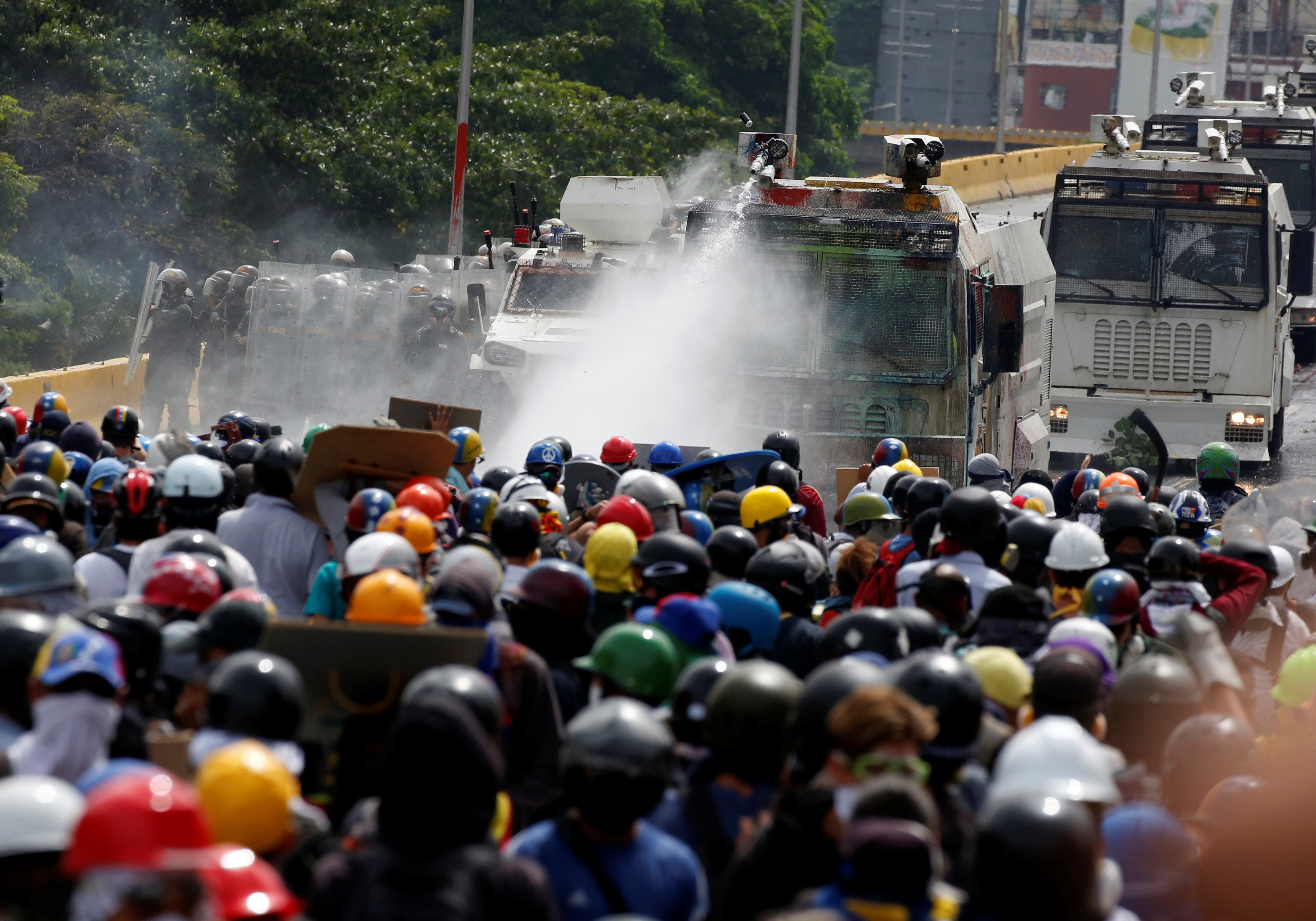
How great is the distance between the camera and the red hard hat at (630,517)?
23.3ft

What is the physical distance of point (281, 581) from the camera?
7012mm

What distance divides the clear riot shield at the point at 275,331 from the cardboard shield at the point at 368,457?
39.6 ft

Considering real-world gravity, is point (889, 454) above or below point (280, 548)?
above

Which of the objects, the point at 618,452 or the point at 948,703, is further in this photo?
the point at 618,452

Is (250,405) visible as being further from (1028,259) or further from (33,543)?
(33,543)

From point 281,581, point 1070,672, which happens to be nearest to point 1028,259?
point 281,581

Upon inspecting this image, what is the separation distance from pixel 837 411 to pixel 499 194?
20.9m

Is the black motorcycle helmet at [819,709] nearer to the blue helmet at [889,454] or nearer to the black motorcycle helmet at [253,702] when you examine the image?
the black motorcycle helmet at [253,702]

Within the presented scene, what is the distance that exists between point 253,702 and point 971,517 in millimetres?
3458

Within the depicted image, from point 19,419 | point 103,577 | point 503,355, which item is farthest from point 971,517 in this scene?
point 503,355

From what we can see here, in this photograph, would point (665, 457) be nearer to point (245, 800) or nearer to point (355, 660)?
point (355, 660)

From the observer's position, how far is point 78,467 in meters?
8.52

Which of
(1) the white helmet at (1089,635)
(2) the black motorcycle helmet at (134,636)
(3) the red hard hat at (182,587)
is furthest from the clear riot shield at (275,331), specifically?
(2) the black motorcycle helmet at (134,636)

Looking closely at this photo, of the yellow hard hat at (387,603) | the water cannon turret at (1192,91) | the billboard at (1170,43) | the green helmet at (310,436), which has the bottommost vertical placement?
the yellow hard hat at (387,603)
